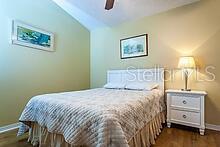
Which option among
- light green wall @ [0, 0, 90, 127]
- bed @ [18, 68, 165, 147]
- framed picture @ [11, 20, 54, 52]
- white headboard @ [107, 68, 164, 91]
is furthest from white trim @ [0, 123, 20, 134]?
white headboard @ [107, 68, 164, 91]

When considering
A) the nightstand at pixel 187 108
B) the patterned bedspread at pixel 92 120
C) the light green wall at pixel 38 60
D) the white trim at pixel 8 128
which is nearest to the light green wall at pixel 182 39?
the nightstand at pixel 187 108

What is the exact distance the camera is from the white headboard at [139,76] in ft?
10.2

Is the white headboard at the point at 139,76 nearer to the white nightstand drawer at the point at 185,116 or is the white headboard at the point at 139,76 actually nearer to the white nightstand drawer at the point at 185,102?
the white nightstand drawer at the point at 185,102

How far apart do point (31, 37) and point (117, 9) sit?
196 cm

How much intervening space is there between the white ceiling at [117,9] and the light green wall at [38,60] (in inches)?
11.3

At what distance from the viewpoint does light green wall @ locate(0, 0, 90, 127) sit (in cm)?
260

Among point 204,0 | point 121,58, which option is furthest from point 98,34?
point 204,0

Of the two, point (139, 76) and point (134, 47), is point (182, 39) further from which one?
point (139, 76)

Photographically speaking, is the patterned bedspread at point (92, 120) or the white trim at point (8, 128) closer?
the patterned bedspread at point (92, 120)

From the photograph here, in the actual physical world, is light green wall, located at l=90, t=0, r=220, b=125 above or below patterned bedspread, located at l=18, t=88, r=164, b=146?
above

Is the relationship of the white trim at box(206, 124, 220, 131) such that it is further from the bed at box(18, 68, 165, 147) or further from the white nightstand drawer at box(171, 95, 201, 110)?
A: the bed at box(18, 68, 165, 147)

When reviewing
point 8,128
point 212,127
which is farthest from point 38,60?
point 212,127

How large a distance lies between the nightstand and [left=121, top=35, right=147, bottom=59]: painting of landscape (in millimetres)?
1244

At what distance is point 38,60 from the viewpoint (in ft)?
10.1
